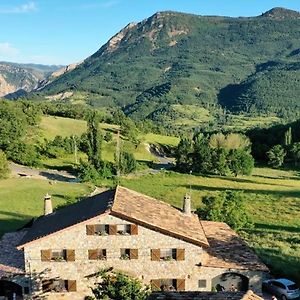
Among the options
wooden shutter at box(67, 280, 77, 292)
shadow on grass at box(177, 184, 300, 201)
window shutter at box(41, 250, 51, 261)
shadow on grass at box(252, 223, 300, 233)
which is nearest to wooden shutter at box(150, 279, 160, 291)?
wooden shutter at box(67, 280, 77, 292)

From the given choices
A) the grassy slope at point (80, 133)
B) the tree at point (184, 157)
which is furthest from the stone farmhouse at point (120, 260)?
the grassy slope at point (80, 133)

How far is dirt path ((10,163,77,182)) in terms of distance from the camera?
3482 inches

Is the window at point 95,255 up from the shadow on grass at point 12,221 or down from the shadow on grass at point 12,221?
up

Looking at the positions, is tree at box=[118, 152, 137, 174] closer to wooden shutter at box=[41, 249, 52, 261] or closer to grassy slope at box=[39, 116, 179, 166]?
grassy slope at box=[39, 116, 179, 166]

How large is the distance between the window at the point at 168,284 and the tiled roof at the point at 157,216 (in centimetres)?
269

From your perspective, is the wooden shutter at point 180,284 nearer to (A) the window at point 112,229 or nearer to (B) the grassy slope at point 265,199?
(A) the window at point 112,229

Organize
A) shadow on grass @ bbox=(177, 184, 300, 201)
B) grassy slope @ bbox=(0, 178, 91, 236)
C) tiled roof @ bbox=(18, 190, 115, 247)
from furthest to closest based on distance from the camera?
shadow on grass @ bbox=(177, 184, 300, 201), grassy slope @ bbox=(0, 178, 91, 236), tiled roof @ bbox=(18, 190, 115, 247)

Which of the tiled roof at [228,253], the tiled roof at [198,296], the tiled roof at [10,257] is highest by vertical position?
the tiled roof at [198,296]

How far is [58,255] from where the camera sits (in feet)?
96.2

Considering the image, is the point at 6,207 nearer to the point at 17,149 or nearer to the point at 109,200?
the point at 109,200

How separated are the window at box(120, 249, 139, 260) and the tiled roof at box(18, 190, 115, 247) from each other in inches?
110

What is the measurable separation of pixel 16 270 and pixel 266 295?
51.4ft

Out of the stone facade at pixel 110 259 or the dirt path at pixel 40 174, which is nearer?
the stone facade at pixel 110 259

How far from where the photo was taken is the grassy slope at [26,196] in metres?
55.5
